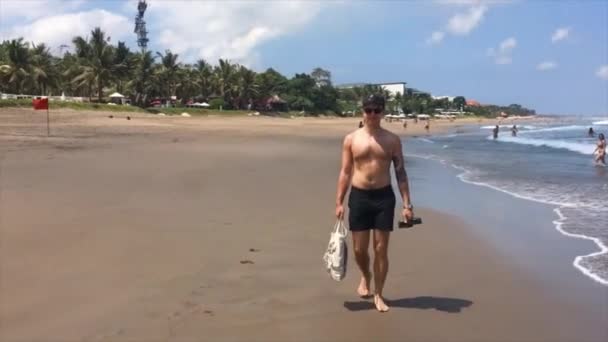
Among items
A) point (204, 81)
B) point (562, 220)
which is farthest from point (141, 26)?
point (562, 220)

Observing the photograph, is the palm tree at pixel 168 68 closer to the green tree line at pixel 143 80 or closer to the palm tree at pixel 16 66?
the green tree line at pixel 143 80

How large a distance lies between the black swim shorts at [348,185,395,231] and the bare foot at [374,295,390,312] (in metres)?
0.56

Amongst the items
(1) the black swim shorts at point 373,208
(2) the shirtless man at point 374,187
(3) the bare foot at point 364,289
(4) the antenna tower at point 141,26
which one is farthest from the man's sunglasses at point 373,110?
(4) the antenna tower at point 141,26

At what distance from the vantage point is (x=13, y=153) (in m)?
15.6

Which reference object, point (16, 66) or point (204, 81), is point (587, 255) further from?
point (204, 81)

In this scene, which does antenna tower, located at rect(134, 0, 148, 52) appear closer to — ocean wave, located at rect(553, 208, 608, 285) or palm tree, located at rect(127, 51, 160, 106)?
palm tree, located at rect(127, 51, 160, 106)

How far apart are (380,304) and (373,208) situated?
2.53ft

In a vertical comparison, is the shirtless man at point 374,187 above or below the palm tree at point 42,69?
below

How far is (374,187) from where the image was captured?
4871 millimetres

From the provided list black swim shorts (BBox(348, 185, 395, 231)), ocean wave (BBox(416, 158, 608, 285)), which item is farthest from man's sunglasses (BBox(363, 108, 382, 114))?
ocean wave (BBox(416, 158, 608, 285))

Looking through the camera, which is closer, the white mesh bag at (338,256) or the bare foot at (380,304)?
the bare foot at (380,304)

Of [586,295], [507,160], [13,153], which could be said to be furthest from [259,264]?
[507,160]

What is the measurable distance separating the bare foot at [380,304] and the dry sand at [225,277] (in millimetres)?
63

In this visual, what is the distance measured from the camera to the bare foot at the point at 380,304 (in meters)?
4.74
